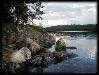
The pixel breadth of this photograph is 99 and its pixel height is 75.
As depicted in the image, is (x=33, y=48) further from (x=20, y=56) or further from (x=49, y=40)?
(x=49, y=40)

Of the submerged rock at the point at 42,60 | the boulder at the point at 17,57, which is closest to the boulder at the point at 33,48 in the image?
the submerged rock at the point at 42,60

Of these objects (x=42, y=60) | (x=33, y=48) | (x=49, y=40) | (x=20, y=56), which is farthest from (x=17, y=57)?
(x=49, y=40)

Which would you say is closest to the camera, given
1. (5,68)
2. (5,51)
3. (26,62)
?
(5,68)

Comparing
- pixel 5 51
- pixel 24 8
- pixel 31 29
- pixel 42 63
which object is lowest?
pixel 42 63

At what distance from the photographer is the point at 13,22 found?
38.0ft

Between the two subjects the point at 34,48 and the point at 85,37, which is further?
the point at 85,37

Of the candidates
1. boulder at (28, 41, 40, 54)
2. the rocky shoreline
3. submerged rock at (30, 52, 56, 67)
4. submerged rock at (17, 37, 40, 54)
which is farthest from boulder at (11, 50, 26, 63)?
boulder at (28, 41, 40, 54)

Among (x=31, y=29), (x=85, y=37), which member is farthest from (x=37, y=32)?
(x=85, y=37)

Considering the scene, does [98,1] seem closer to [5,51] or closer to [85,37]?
[5,51]

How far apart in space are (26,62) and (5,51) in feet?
4.06

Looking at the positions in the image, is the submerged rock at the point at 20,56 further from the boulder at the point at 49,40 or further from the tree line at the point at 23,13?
the boulder at the point at 49,40

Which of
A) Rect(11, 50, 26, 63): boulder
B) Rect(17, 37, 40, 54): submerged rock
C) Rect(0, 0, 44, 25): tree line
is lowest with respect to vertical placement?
Rect(11, 50, 26, 63): boulder

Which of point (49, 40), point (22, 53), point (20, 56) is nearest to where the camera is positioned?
point (20, 56)

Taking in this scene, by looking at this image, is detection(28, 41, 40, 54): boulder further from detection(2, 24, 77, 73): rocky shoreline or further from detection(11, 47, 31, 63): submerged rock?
detection(11, 47, 31, 63): submerged rock
